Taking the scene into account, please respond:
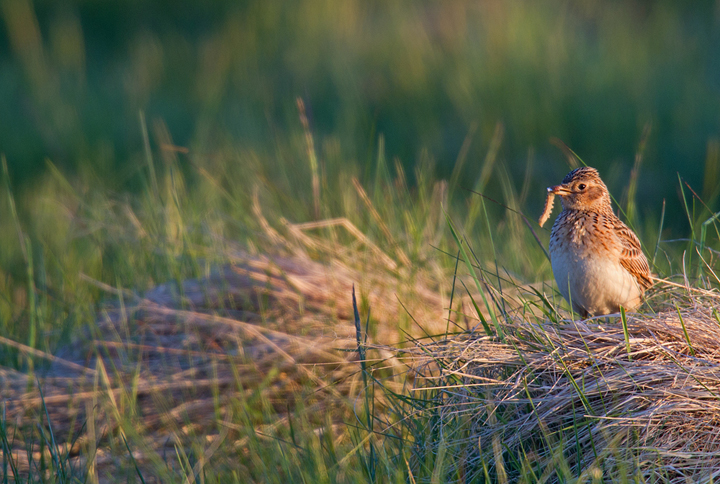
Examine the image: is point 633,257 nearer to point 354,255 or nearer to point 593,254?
point 593,254

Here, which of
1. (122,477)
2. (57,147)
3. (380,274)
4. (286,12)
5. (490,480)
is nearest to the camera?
(490,480)

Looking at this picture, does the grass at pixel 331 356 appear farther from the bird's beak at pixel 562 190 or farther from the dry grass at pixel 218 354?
the bird's beak at pixel 562 190

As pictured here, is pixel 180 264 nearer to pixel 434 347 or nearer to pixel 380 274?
pixel 380 274

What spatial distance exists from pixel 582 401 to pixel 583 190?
1.29 m

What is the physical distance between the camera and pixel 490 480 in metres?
2.63

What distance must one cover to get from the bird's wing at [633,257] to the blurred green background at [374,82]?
3.25 m

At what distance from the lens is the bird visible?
3.35 metres

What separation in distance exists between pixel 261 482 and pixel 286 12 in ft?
35.6

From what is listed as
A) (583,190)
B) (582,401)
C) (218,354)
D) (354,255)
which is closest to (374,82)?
(354,255)

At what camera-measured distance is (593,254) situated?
3373mm

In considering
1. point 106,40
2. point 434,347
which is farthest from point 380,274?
point 106,40

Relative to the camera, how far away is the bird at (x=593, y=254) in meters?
3.35

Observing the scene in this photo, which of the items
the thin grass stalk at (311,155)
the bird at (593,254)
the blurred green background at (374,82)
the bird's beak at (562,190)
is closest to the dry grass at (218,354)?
the thin grass stalk at (311,155)

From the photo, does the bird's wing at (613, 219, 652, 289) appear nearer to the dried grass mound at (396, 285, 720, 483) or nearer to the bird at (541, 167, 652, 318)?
the bird at (541, 167, 652, 318)
